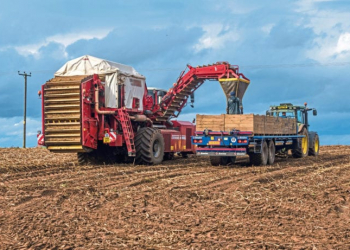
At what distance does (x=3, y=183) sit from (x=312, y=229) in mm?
8712

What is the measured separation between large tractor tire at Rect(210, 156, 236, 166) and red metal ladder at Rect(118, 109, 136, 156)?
2857mm

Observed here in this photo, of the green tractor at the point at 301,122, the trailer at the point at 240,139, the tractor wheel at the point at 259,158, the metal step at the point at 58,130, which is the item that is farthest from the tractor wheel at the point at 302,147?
the metal step at the point at 58,130

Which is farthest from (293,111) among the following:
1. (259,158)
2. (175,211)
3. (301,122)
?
(175,211)

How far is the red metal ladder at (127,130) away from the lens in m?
17.5

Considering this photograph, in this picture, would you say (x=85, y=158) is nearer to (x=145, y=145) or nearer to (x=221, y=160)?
(x=145, y=145)

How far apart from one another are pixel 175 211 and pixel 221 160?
9.36 metres

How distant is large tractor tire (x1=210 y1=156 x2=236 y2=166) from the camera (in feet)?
58.3

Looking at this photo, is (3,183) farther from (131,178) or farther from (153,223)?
(153,223)

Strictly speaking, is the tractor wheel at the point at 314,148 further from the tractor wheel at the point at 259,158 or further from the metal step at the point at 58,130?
the metal step at the point at 58,130

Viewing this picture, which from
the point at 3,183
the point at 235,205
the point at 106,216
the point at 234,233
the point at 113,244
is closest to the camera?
the point at 113,244

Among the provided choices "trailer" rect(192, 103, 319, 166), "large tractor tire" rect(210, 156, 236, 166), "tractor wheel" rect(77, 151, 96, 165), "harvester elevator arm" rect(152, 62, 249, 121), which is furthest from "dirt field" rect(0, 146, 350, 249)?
"harvester elevator arm" rect(152, 62, 249, 121)

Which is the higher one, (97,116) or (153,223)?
(97,116)

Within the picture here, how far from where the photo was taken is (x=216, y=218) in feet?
27.1

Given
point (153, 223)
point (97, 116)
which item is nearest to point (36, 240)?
point (153, 223)
